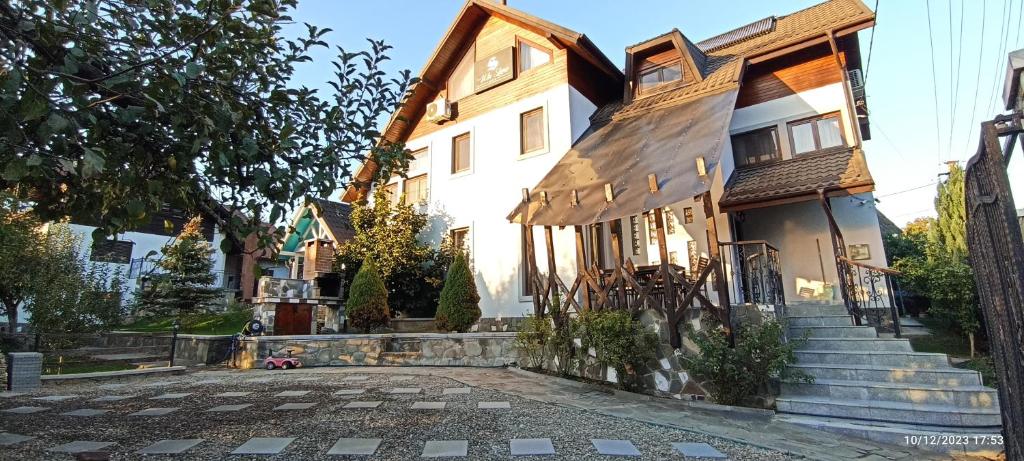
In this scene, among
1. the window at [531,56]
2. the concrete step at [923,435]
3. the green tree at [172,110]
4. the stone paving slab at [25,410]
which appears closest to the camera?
the green tree at [172,110]

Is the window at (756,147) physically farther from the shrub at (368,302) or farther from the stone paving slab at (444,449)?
the stone paving slab at (444,449)

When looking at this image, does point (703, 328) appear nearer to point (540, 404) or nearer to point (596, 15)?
point (540, 404)

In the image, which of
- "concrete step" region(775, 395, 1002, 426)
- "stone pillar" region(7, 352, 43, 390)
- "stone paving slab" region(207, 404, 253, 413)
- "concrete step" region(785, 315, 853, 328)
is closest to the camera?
"concrete step" region(775, 395, 1002, 426)

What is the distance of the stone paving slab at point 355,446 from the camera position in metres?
3.88

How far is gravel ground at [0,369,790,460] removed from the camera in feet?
13.2

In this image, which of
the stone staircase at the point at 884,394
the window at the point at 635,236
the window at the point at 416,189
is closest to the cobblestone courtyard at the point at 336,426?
the stone staircase at the point at 884,394

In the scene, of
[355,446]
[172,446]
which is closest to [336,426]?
[355,446]

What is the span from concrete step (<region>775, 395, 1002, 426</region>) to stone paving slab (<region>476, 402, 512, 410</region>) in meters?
3.29

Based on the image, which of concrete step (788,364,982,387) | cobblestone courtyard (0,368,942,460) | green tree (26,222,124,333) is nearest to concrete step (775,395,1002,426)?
concrete step (788,364,982,387)

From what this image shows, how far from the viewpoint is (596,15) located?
39.6 ft

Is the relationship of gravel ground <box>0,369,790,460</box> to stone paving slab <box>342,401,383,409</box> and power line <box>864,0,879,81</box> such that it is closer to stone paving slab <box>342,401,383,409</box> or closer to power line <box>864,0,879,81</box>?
stone paving slab <box>342,401,383,409</box>

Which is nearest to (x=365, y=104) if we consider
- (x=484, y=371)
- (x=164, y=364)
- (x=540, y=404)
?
(x=540, y=404)

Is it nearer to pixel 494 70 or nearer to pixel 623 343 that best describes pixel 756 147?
pixel 494 70

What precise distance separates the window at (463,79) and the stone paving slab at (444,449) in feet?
36.9
